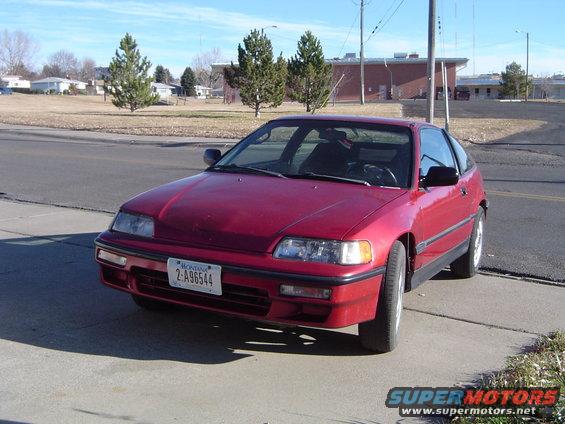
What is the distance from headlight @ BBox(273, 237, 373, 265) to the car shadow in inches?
30.2

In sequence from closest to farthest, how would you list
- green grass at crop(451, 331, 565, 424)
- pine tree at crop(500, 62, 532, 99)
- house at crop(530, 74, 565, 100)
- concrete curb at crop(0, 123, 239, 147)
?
green grass at crop(451, 331, 565, 424) → concrete curb at crop(0, 123, 239, 147) → pine tree at crop(500, 62, 532, 99) → house at crop(530, 74, 565, 100)

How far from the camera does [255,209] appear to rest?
442 centimetres

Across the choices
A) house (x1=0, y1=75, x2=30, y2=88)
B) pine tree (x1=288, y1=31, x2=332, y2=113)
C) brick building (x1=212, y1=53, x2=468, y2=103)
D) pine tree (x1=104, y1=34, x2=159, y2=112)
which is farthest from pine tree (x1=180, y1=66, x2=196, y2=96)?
pine tree (x1=288, y1=31, x2=332, y2=113)

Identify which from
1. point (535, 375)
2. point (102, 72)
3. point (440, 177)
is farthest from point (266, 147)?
point (102, 72)

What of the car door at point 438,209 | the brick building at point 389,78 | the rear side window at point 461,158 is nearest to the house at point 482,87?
the brick building at point 389,78

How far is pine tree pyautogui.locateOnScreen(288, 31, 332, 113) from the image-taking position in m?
44.0

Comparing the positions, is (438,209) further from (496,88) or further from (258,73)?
(496,88)

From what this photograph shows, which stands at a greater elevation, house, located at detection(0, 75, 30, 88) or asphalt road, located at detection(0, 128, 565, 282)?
house, located at detection(0, 75, 30, 88)

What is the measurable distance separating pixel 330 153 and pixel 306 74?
3925 centimetres

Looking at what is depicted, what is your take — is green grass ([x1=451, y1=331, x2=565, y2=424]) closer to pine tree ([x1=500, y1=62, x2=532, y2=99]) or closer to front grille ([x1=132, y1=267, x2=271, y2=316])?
front grille ([x1=132, y1=267, x2=271, y2=316])

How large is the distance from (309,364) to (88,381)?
133 cm

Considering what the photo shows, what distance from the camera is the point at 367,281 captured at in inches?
162

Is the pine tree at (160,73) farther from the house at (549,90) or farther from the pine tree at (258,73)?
the pine tree at (258,73)

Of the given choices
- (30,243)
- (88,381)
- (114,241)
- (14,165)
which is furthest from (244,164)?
(14,165)
